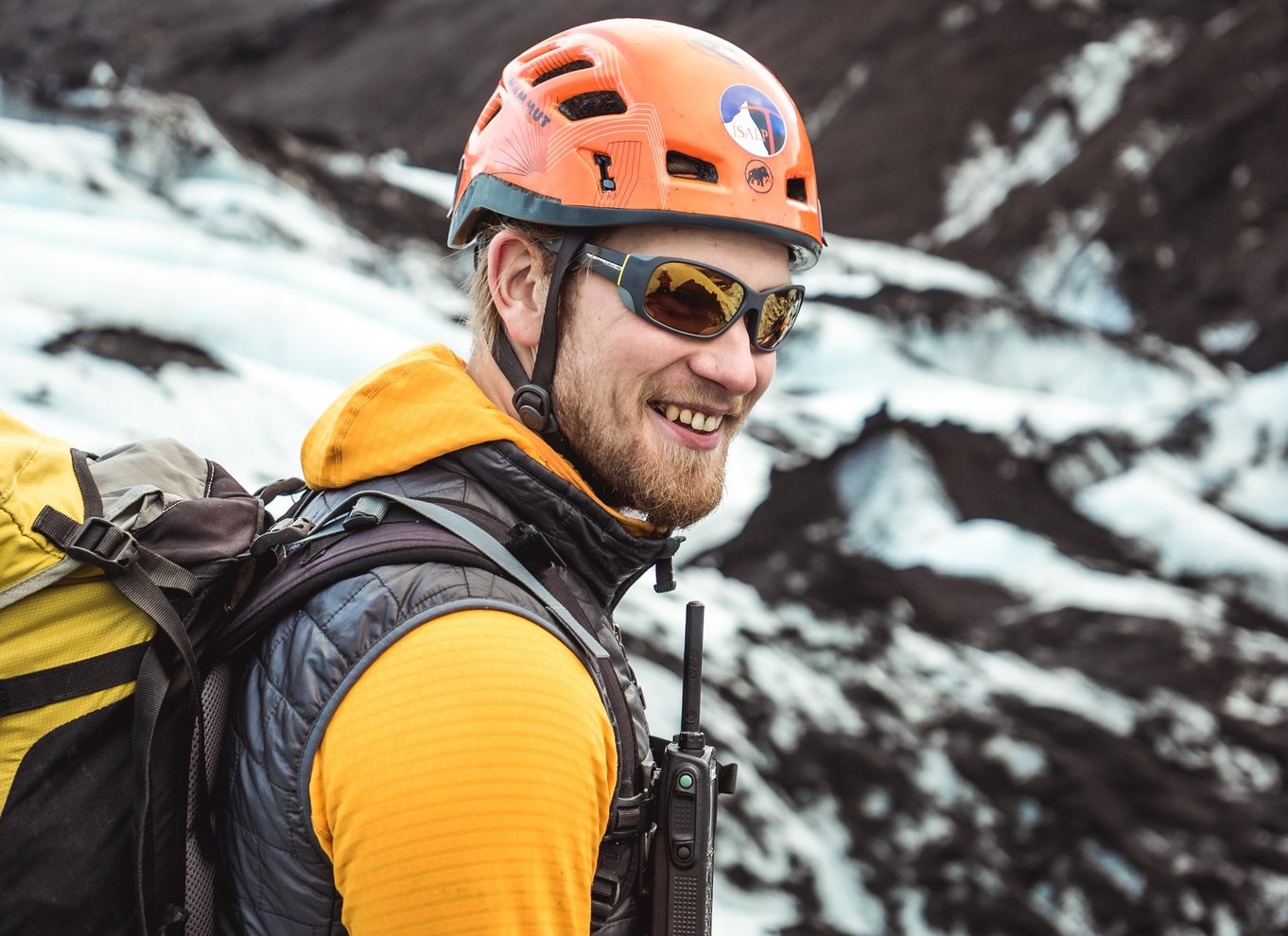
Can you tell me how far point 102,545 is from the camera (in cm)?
121

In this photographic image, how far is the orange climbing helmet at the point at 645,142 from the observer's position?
1683mm

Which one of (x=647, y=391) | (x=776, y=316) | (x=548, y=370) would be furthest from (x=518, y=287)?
(x=776, y=316)

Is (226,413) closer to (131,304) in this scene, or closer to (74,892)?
(131,304)

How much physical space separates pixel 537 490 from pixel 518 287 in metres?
0.40

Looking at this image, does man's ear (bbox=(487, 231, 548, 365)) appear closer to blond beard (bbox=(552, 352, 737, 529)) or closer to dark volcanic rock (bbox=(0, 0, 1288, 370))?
blond beard (bbox=(552, 352, 737, 529))

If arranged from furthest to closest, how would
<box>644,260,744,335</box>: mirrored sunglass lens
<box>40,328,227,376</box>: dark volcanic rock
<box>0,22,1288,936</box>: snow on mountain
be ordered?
<box>40,328,227,376</box>: dark volcanic rock → <box>0,22,1288,936</box>: snow on mountain → <box>644,260,744,335</box>: mirrored sunglass lens

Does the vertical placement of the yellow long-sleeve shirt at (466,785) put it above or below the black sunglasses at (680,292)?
below

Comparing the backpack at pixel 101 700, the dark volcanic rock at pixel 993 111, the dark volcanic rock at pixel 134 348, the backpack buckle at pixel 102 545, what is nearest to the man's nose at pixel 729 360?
the backpack at pixel 101 700

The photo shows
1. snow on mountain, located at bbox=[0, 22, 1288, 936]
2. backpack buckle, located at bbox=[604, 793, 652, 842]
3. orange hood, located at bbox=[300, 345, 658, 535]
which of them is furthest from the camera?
snow on mountain, located at bbox=[0, 22, 1288, 936]

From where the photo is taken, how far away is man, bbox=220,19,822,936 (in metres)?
1.15

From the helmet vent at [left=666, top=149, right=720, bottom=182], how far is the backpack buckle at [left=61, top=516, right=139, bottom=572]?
93 centimetres

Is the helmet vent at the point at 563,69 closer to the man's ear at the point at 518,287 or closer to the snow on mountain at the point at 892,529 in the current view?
the man's ear at the point at 518,287

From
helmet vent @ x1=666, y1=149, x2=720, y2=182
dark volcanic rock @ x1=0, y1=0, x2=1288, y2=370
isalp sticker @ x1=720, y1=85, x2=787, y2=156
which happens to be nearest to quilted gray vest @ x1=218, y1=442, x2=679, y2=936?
helmet vent @ x1=666, y1=149, x2=720, y2=182

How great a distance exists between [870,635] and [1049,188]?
387 inches
